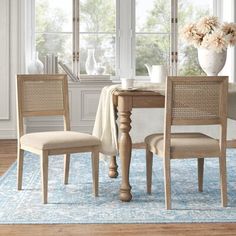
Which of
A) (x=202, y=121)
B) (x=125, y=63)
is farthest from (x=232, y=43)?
(x=125, y=63)

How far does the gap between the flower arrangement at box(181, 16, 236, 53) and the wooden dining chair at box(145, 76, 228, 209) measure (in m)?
0.65

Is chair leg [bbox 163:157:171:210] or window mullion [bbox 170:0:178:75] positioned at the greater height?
window mullion [bbox 170:0:178:75]

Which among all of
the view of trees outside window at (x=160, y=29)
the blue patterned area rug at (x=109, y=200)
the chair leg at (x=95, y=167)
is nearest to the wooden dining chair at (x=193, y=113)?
the blue patterned area rug at (x=109, y=200)

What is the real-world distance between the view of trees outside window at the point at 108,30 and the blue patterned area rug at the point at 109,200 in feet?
8.54

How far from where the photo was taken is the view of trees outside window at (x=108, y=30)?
6.68 meters

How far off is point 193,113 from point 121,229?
84 cm

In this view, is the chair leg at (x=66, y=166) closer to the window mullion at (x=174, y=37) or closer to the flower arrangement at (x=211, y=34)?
the flower arrangement at (x=211, y=34)

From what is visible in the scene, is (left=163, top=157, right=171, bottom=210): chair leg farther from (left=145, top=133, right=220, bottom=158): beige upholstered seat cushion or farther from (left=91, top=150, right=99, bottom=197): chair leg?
(left=91, top=150, right=99, bottom=197): chair leg

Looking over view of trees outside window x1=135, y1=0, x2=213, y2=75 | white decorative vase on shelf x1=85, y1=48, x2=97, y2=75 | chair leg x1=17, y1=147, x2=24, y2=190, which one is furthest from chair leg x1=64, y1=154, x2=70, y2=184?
view of trees outside window x1=135, y1=0, x2=213, y2=75

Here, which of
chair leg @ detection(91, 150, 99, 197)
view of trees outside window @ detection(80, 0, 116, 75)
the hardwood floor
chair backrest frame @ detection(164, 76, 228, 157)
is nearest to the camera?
the hardwood floor

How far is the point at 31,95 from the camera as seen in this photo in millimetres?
3627

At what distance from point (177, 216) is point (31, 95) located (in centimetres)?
136

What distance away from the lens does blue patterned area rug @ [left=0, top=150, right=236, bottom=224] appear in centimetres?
291

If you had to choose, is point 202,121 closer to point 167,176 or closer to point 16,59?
point 167,176
